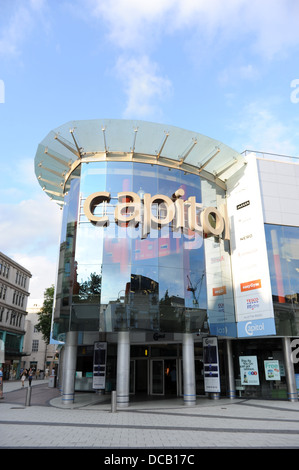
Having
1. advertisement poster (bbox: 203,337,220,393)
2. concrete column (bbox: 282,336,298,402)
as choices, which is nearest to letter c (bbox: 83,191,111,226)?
advertisement poster (bbox: 203,337,220,393)

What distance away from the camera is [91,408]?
691 inches

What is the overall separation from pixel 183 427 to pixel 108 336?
524 inches

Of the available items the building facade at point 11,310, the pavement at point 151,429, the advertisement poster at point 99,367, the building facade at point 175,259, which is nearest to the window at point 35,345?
the building facade at point 11,310

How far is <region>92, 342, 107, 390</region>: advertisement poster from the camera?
23055 millimetres

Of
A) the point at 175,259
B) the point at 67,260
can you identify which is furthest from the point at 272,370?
the point at 67,260

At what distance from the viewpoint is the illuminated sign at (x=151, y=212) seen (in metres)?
20.0

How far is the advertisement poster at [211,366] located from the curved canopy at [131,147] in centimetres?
1064

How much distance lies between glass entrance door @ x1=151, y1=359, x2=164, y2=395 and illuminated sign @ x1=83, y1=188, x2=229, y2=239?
369 inches

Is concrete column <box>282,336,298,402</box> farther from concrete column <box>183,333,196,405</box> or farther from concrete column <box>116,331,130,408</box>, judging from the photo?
concrete column <box>116,331,130,408</box>

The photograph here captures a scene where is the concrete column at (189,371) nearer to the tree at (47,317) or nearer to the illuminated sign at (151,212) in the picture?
the illuminated sign at (151,212)

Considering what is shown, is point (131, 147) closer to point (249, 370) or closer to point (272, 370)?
point (249, 370)

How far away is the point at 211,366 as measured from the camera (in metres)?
21.6

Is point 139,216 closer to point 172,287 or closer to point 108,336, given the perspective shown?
point 172,287
